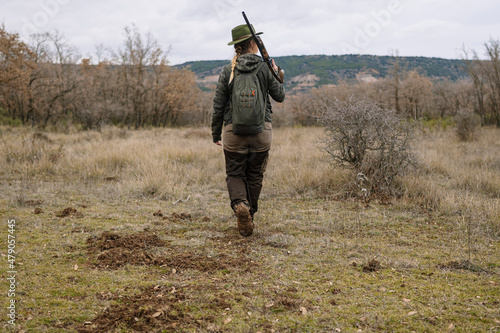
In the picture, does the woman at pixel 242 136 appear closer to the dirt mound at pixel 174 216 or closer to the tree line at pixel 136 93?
the dirt mound at pixel 174 216

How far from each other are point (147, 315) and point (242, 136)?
7.15 ft

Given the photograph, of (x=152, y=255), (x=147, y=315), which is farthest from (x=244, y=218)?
(x=147, y=315)

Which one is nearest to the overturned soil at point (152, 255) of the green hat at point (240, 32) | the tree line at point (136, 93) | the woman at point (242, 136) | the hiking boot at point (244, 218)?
the hiking boot at point (244, 218)

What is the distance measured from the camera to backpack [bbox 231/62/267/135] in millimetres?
3668

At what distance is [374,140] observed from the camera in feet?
20.2

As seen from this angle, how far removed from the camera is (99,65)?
33.7 m

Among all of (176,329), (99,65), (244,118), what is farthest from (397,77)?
(176,329)

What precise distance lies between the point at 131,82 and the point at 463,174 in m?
27.7

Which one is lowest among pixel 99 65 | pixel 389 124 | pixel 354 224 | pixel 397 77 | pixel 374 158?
pixel 354 224

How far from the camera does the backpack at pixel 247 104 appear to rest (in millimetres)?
3668

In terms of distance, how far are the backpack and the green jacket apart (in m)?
0.08

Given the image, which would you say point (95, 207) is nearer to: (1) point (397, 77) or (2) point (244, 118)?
(2) point (244, 118)

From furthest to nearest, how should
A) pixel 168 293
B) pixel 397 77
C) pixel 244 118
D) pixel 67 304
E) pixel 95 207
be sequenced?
pixel 397 77, pixel 95 207, pixel 244 118, pixel 168 293, pixel 67 304

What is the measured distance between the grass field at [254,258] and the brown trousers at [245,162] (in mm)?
529
